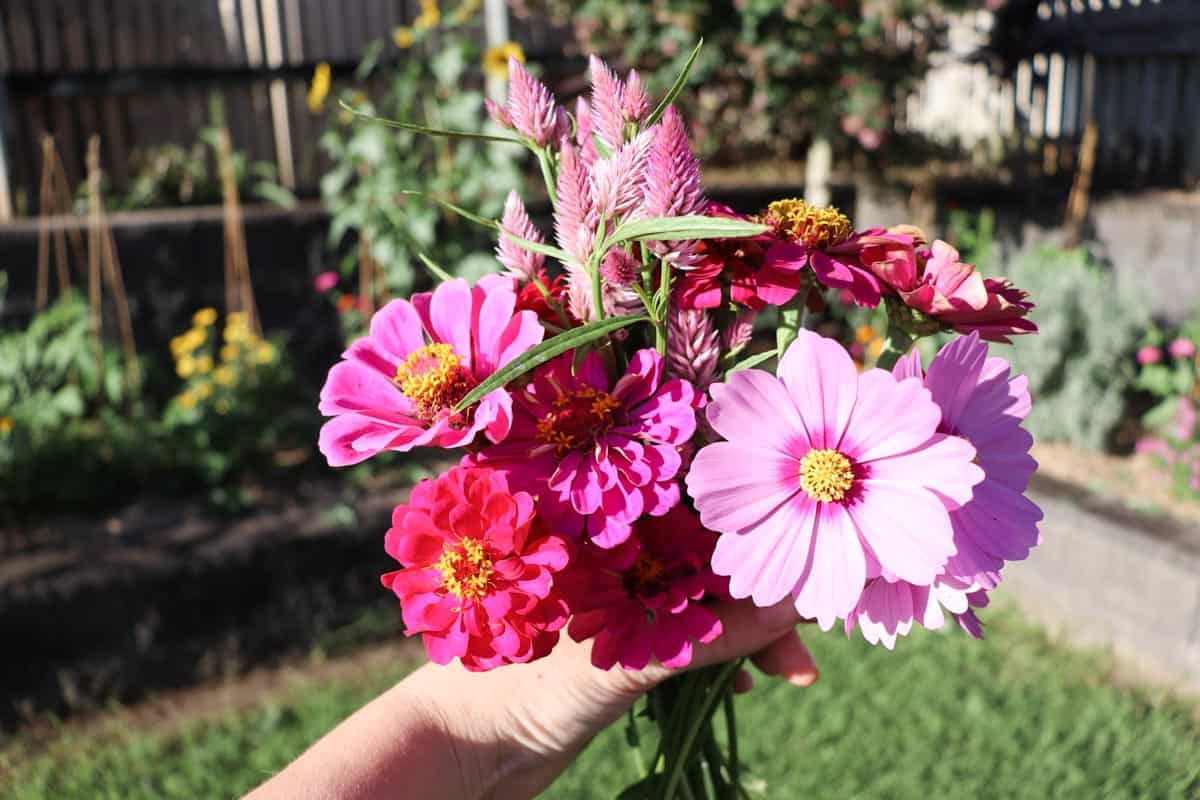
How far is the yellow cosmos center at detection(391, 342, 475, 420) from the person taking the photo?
0.81 metres

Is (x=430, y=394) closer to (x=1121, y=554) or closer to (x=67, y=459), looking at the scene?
(x=1121, y=554)

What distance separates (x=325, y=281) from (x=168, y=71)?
1.63 metres

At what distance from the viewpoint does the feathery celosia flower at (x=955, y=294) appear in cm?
81

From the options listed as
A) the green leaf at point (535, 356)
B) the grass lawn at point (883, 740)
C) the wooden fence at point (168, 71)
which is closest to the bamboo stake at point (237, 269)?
the wooden fence at point (168, 71)

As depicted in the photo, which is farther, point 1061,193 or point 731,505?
A: point 1061,193

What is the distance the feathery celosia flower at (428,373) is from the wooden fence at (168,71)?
4.19 metres

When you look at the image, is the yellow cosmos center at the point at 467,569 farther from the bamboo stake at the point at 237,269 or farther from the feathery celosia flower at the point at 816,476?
the bamboo stake at the point at 237,269

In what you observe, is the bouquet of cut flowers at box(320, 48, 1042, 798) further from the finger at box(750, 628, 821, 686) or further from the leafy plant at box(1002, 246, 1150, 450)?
the leafy plant at box(1002, 246, 1150, 450)

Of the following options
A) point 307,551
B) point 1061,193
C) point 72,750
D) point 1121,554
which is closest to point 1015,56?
point 1061,193

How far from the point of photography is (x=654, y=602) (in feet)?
2.78

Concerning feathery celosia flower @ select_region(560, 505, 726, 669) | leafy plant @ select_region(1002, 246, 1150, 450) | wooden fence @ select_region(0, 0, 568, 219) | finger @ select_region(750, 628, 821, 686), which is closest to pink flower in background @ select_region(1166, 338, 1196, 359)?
leafy plant @ select_region(1002, 246, 1150, 450)

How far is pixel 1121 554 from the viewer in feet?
9.28

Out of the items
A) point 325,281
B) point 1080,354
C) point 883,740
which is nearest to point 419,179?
point 325,281

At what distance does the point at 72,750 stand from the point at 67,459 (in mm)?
1046
